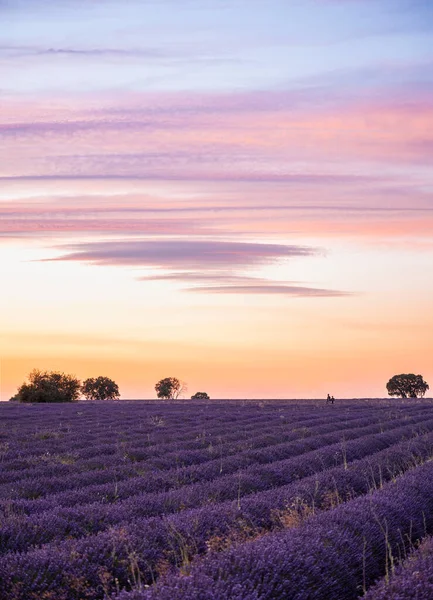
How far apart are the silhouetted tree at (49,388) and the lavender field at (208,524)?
44356 millimetres

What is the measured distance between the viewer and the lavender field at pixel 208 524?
5449 mm

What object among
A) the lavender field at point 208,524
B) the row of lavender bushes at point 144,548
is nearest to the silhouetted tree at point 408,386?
the lavender field at point 208,524

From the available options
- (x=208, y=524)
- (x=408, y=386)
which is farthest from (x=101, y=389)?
(x=208, y=524)

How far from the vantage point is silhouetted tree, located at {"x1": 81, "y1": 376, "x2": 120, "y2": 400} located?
79.2 meters

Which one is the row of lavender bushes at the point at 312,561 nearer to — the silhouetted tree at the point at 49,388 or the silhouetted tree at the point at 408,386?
the silhouetted tree at the point at 49,388

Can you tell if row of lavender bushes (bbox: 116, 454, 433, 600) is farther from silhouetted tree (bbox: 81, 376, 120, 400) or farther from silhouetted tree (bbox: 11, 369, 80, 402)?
silhouetted tree (bbox: 81, 376, 120, 400)

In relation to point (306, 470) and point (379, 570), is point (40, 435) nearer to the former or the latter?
point (306, 470)

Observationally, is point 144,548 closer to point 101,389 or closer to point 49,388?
point 49,388

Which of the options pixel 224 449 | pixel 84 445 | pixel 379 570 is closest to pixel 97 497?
pixel 379 570

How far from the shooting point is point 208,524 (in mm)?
7641

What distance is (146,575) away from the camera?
6418 millimetres

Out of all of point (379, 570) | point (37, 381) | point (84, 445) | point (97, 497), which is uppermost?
point (37, 381)

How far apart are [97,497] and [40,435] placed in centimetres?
1037

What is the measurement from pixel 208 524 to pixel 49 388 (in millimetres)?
54442
